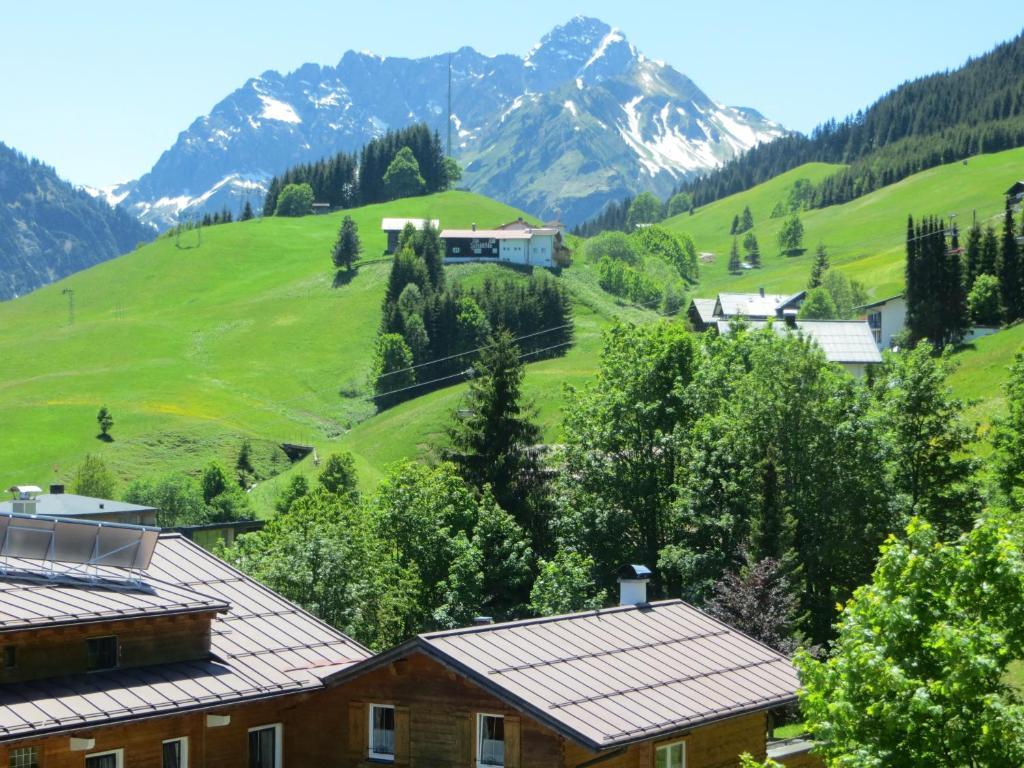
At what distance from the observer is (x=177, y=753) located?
29.2 meters

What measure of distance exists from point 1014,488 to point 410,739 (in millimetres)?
40128

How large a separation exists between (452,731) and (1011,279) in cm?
10504

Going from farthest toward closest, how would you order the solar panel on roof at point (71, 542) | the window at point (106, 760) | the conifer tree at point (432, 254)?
the conifer tree at point (432, 254) → the solar panel on roof at point (71, 542) → the window at point (106, 760)

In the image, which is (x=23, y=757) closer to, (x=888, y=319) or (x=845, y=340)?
(x=845, y=340)

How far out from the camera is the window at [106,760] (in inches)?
1082

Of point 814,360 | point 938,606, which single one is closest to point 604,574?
point 814,360

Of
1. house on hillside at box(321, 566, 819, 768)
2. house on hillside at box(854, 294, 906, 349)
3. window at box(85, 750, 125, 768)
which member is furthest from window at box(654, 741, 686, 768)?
house on hillside at box(854, 294, 906, 349)

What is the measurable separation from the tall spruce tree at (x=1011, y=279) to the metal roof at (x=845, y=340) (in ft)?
40.3

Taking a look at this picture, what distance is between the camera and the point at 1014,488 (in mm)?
62062

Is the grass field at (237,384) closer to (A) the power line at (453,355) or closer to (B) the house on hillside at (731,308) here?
(A) the power line at (453,355)

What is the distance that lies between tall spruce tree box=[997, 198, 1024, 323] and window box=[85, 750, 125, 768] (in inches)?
4223

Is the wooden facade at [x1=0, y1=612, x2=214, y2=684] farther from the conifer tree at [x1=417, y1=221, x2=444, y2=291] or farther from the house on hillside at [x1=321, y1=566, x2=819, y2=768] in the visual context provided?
the conifer tree at [x1=417, y1=221, x2=444, y2=291]

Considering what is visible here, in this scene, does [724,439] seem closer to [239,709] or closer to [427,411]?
[239,709]

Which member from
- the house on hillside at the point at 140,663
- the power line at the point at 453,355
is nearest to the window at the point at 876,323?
the power line at the point at 453,355
